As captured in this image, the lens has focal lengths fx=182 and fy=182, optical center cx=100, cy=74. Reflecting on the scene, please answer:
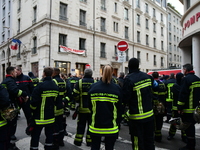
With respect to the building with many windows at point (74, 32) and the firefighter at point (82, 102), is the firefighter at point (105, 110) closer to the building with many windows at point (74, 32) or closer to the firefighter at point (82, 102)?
A: the firefighter at point (82, 102)

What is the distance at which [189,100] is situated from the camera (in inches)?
168

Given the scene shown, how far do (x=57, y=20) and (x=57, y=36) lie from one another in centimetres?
176

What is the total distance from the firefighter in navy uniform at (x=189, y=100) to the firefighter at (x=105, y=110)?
1.91 m

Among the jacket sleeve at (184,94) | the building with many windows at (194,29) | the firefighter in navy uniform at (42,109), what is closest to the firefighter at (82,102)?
the firefighter in navy uniform at (42,109)

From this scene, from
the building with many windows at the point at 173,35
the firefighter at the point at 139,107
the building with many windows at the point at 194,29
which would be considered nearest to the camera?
the firefighter at the point at 139,107

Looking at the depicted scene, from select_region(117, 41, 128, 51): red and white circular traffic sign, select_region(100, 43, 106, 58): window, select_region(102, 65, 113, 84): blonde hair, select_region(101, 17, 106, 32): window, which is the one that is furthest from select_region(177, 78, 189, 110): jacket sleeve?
select_region(101, 17, 106, 32): window

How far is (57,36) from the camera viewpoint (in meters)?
20.2

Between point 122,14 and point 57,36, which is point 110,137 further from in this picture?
point 122,14

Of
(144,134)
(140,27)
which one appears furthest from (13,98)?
(140,27)

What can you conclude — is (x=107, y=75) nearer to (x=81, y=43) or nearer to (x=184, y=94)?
(x=184, y=94)

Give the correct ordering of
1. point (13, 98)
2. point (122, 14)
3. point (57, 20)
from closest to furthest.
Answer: point (13, 98) < point (57, 20) < point (122, 14)

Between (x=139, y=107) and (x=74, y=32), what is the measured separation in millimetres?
19500

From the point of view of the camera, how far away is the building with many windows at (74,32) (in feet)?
65.5

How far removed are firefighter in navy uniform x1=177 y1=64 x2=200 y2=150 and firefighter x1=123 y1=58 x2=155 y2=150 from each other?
3.83 feet
